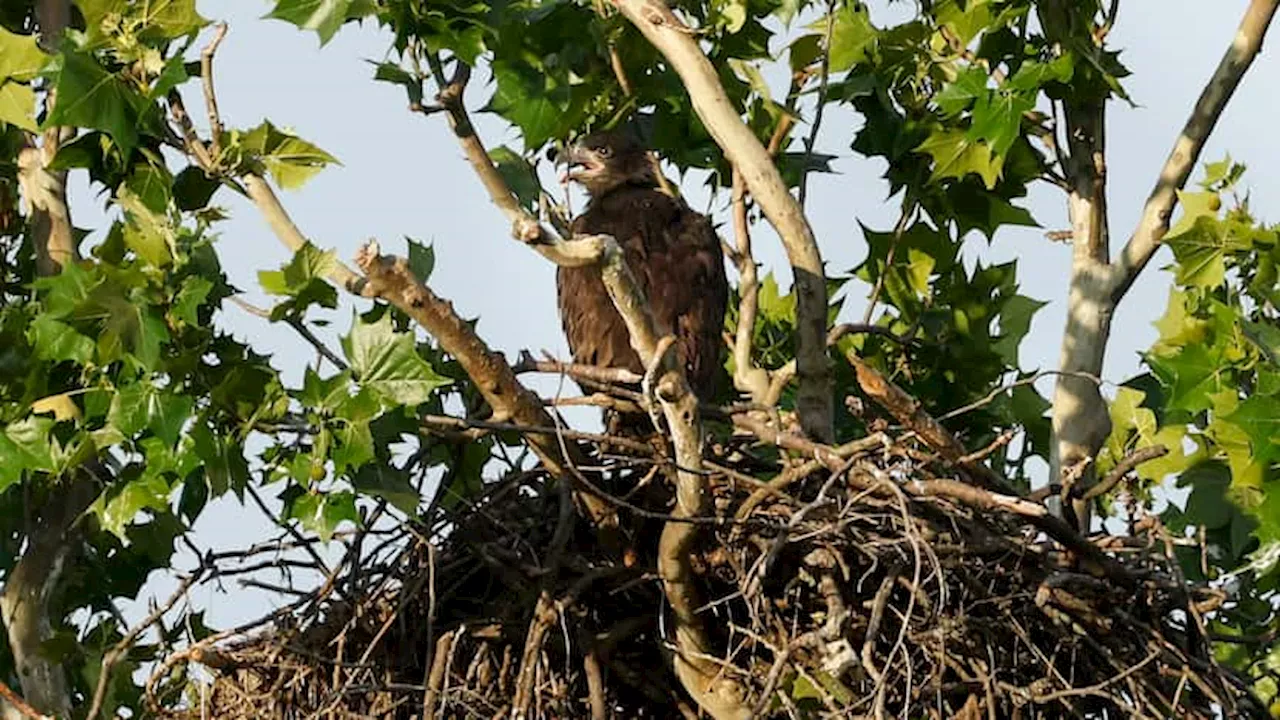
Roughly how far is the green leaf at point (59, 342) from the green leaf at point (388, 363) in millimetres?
595

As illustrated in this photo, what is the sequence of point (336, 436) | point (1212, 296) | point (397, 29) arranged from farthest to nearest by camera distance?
point (1212, 296), point (397, 29), point (336, 436)

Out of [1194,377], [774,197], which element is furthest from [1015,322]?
[774,197]

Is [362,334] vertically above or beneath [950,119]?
beneath

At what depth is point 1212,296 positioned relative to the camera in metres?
6.70

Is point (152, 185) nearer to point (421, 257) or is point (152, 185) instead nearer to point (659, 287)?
point (421, 257)

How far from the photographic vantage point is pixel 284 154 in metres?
5.61

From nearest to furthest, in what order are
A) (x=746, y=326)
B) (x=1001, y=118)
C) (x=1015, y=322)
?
(x=746, y=326) → (x=1001, y=118) → (x=1015, y=322)

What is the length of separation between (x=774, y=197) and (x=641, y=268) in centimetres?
108

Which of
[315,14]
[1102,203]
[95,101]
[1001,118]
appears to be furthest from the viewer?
[1102,203]

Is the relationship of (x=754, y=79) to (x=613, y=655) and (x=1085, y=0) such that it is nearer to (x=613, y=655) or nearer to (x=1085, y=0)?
(x=1085, y=0)

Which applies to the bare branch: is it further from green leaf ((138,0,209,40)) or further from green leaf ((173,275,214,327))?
green leaf ((173,275,214,327))

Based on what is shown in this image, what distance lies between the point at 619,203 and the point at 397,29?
1.49 m

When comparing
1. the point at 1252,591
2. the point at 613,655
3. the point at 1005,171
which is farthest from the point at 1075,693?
the point at 1005,171

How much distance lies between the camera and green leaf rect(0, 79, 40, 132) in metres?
5.93
